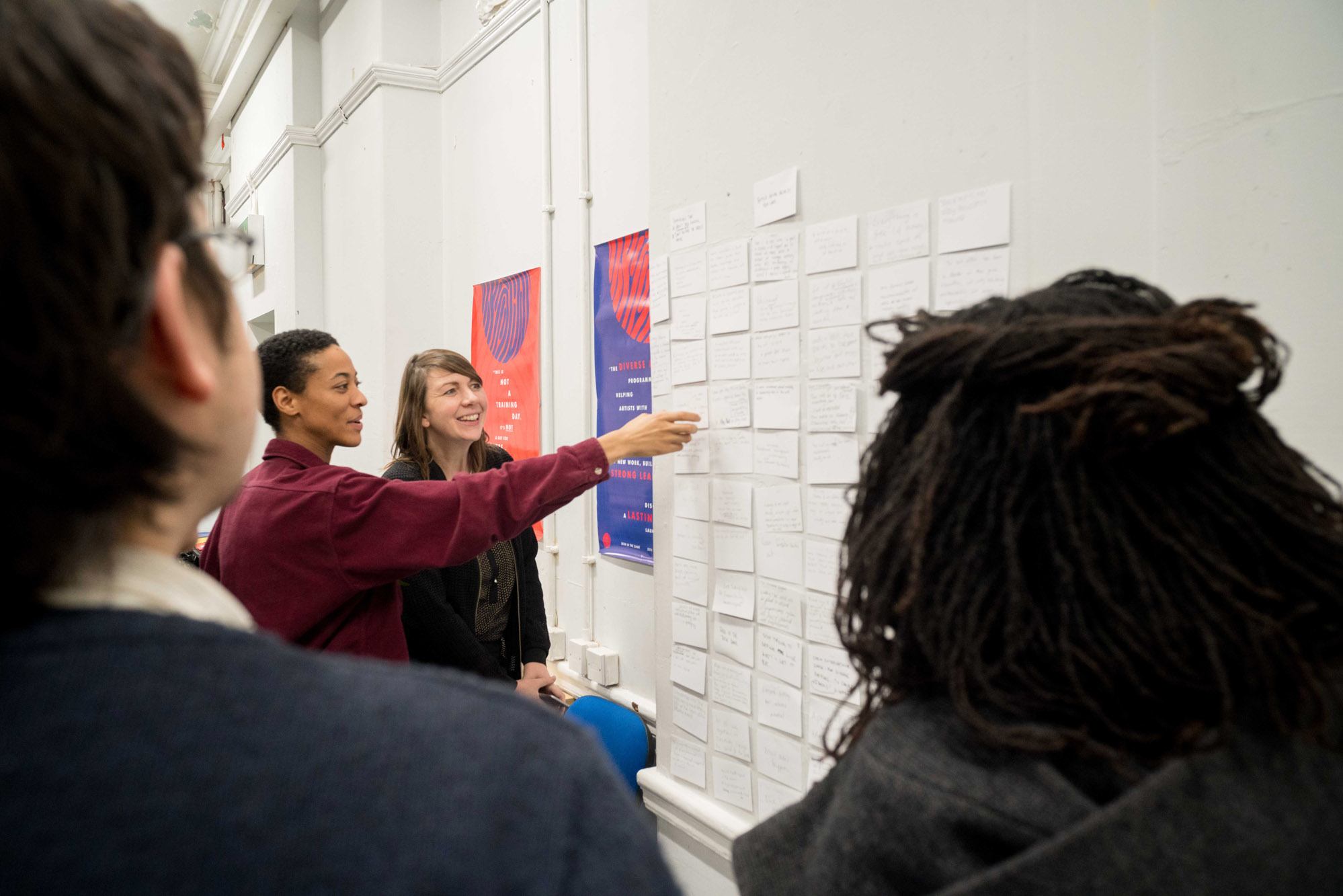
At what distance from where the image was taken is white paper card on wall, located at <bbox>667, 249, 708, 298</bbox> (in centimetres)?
176

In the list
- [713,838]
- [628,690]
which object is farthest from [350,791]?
[628,690]

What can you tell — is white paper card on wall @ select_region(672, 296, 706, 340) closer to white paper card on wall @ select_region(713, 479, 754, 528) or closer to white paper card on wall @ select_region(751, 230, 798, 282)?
white paper card on wall @ select_region(751, 230, 798, 282)

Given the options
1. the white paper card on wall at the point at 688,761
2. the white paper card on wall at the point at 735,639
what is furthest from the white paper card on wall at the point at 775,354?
the white paper card on wall at the point at 688,761

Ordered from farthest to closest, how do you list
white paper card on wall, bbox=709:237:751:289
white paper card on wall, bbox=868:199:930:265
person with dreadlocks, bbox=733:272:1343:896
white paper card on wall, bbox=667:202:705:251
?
white paper card on wall, bbox=667:202:705:251
white paper card on wall, bbox=709:237:751:289
white paper card on wall, bbox=868:199:930:265
person with dreadlocks, bbox=733:272:1343:896

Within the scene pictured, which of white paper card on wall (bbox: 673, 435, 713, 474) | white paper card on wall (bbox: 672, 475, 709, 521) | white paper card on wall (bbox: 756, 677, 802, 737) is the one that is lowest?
white paper card on wall (bbox: 756, 677, 802, 737)

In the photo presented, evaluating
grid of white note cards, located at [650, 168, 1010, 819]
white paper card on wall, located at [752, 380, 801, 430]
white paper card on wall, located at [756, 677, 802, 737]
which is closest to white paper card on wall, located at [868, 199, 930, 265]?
grid of white note cards, located at [650, 168, 1010, 819]

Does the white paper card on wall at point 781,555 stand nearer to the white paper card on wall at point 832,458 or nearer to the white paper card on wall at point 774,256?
the white paper card on wall at point 832,458

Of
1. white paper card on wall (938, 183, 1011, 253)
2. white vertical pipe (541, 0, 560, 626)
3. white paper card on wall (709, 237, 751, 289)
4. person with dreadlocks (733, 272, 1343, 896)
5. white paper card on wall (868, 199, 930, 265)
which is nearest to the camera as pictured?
person with dreadlocks (733, 272, 1343, 896)

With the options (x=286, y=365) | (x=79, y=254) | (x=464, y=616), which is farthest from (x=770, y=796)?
(x=79, y=254)

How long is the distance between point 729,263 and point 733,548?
23.3 inches

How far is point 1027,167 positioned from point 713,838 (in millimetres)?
1452

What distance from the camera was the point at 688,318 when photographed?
1800 millimetres

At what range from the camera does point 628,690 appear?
8.14ft

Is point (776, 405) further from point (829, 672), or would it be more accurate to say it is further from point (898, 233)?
point (829, 672)
